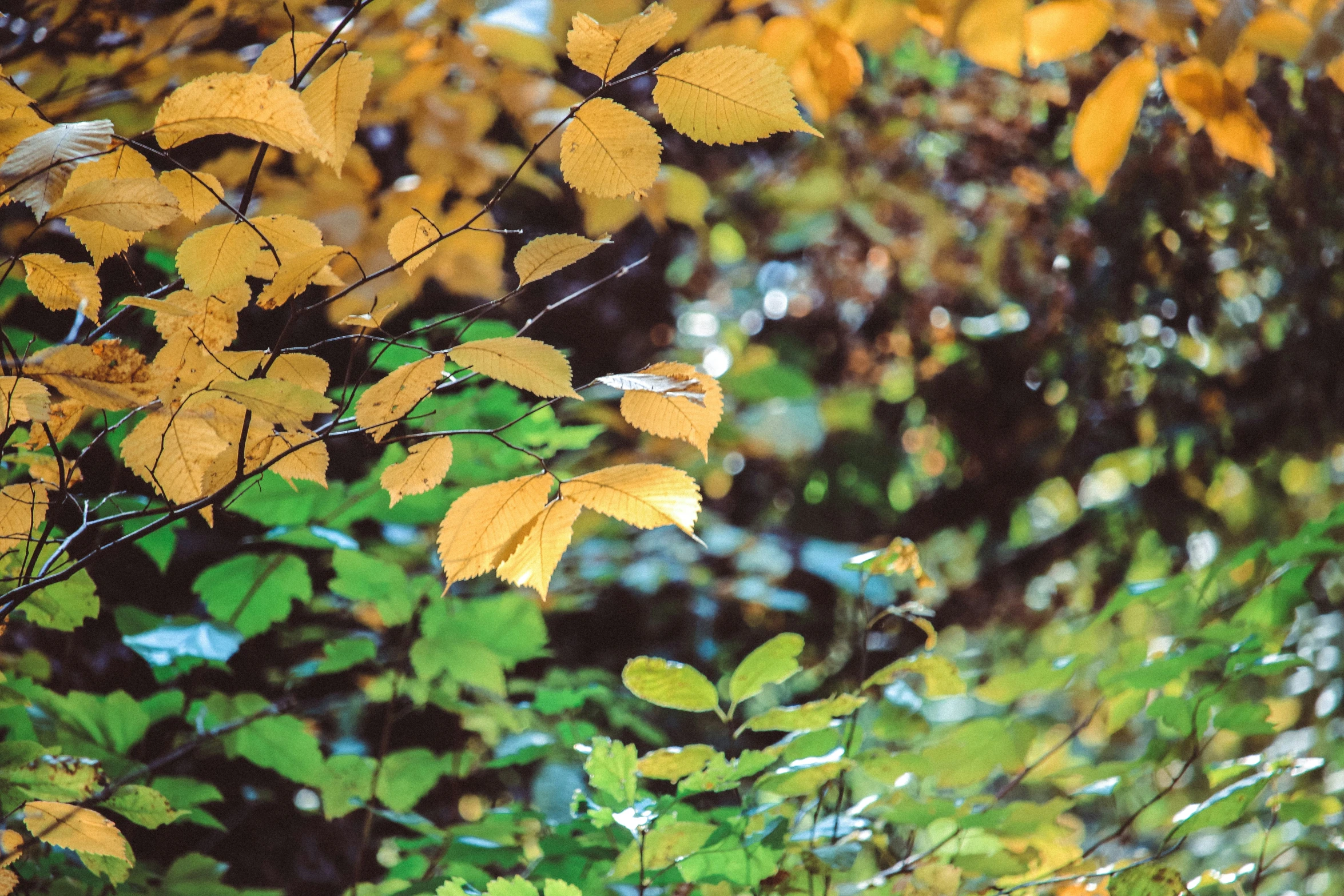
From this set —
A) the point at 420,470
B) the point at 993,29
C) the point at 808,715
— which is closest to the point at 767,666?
the point at 808,715

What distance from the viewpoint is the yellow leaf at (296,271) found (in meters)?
0.51

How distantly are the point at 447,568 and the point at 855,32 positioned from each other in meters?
0.98

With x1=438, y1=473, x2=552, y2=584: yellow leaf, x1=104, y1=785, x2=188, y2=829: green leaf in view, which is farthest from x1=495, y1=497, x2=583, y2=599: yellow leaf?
x1=104, y1=785, x2=188, y2=829: green leaf

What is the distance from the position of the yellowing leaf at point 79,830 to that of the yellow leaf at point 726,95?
57 cm

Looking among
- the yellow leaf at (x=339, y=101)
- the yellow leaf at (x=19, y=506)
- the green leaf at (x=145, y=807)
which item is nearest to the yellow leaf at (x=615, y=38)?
the yellow leaf at (x=339, y=101)

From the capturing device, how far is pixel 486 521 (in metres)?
0.55

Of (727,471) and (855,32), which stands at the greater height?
(855,32)

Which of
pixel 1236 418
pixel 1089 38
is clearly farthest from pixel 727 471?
pixel 1089 38

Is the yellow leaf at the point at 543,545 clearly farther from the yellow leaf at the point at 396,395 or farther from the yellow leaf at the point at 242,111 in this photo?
the yellow leaf at the point at 242,111

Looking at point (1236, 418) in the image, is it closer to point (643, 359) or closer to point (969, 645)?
point (969, 645)

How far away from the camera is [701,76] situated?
0.52 metres

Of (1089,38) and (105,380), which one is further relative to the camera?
(1089,38)

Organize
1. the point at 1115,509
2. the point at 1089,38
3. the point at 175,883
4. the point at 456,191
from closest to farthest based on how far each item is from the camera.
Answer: the point at 175,883 < the point at 1089,38 < the point at 456,191 < the point at 1115,509

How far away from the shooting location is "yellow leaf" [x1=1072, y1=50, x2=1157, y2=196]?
1021mm
